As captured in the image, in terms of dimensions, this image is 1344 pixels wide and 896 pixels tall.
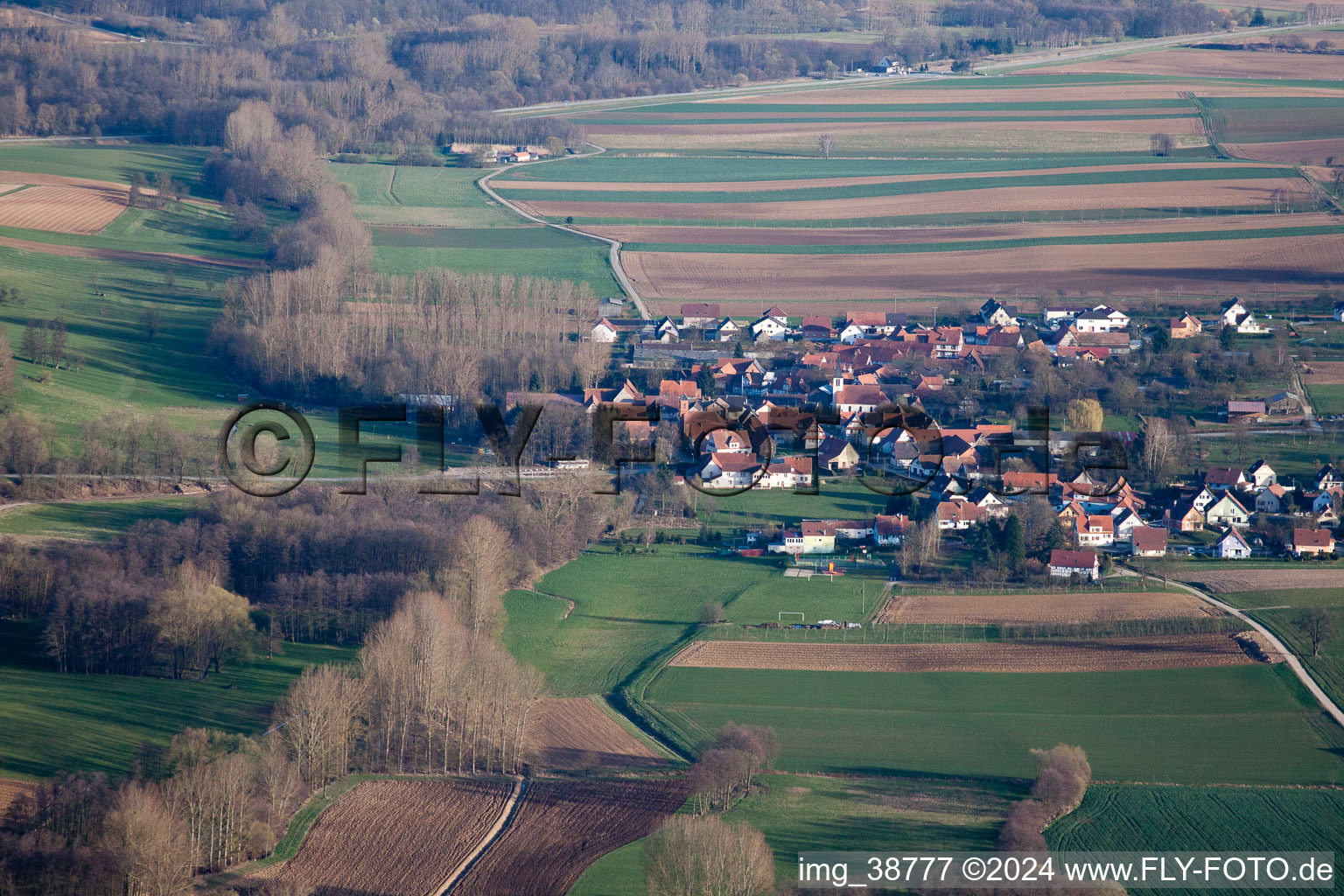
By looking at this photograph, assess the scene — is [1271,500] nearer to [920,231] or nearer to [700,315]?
[700,315]

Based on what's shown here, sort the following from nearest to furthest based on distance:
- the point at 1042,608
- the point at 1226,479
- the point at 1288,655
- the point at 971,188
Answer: the point at 1288,655
the point at 1042,608
the point at 1226,479
the point at 971,188

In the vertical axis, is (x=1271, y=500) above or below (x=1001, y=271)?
below

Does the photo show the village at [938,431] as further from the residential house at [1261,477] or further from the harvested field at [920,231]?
the harvested field at [920,231]

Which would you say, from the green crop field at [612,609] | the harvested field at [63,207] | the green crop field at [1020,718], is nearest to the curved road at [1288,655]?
the green crop field at [1020,718]

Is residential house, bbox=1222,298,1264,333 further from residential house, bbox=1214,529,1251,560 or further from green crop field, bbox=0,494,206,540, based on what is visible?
green crop field, bbox=0,494,206,540

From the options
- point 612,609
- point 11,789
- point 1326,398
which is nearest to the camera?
point 11,789

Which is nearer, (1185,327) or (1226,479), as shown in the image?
(1226,479)

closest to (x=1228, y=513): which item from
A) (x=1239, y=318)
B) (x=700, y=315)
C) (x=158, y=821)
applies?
(x=1239, y=318)
